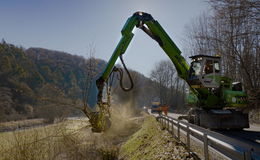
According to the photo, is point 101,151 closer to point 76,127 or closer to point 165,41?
point 76,127

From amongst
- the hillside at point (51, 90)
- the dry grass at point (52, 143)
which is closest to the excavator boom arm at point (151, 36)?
the hillside at point (51, 90)

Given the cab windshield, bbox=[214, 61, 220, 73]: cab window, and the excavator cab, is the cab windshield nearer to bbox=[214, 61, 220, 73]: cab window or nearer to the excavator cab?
the excavator cab

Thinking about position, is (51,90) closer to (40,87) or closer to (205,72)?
(40,87)

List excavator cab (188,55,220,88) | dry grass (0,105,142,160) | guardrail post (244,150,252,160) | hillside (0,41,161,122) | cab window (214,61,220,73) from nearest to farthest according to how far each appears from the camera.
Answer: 1. guardrail post (244,150,252,160)
2. dry grass (0,105,142,160)
3. hillside (0,41,161,122)
4. excavator cab (188,55,220,88)
5. cab window (214,61,220,73)

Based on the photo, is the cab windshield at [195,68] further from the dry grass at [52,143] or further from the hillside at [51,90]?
the dry grass at [52,143]

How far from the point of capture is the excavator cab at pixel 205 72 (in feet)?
27.3

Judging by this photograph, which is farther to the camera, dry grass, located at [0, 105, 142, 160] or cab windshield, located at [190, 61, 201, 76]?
cab windshield, located at [190, 61, 201, 76]

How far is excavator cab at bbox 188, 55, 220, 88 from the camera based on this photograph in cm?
834

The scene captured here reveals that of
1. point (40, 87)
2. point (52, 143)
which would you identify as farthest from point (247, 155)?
point (40, 87)

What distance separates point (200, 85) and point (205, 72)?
0.68m

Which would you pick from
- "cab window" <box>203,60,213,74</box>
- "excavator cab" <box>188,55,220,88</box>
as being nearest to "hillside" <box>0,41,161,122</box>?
"excavator cab" <box>188,55,220,88</box>

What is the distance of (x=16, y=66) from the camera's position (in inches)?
1993

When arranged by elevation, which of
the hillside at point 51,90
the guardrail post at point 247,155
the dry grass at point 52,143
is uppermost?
the hillside at point 51,90

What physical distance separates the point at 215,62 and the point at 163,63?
4809cm
